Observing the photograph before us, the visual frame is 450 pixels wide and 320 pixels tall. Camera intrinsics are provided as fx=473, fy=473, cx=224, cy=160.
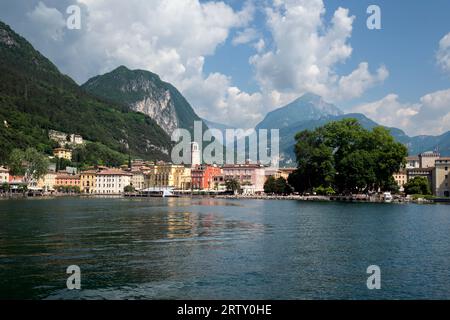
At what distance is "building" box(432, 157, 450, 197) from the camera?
119688 millimetres

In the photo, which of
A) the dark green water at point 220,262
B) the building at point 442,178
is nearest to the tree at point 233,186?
the building at point 442,178

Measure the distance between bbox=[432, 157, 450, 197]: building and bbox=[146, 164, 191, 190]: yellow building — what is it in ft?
266

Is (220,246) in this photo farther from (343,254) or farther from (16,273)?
(16,273)

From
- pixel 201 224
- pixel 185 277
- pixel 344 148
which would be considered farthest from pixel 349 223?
pixel 344 148

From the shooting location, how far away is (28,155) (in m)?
127

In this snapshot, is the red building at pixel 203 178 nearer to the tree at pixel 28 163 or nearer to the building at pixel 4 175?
the tree at pixel 28 163

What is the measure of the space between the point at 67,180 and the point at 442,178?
118m

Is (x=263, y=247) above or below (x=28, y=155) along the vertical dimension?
below

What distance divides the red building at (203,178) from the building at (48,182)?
46.9m

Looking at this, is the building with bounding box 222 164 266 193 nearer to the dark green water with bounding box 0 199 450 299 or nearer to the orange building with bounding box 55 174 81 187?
the orange building with bounding box 55 174 81 187

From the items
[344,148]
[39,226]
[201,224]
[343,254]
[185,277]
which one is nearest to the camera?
[185,277]

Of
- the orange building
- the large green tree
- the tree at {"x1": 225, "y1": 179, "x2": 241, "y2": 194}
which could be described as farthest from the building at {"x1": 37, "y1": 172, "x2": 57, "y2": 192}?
the large green tree

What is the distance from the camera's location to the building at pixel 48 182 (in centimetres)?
15300

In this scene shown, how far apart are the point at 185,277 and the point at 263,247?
881 centimetres
